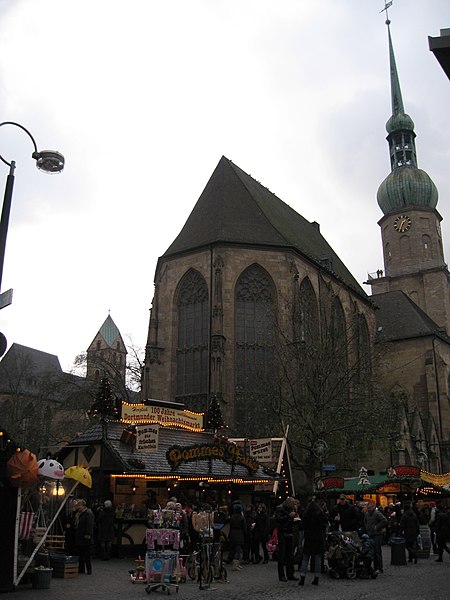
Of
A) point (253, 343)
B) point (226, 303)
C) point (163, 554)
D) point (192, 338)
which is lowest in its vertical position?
point (163, 554)

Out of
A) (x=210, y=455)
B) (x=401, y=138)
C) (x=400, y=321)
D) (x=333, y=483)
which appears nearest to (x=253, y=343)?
(x=333, y=483)

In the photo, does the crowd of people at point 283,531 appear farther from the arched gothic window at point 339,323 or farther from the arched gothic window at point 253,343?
the arched gothic window at point 339,323

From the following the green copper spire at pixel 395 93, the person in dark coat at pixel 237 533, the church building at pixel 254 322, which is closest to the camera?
the person in dark coat at pixel 237 533

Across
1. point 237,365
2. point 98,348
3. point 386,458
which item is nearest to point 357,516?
point 237,365

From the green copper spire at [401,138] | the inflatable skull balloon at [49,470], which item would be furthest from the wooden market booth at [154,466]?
the green copper spire at [401,138]

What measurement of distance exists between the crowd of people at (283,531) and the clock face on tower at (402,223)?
51119 mm

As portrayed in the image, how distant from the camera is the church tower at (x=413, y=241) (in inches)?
2448

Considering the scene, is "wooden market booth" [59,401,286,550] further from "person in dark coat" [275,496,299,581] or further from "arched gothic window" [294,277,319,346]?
"arched gothic window" [294,277,319,346]

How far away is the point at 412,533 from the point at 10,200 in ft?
40.8

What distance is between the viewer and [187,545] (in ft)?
50.0

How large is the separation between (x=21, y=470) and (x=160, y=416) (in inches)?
375

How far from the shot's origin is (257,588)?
36.7ft

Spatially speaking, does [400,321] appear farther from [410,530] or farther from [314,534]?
[314,534]

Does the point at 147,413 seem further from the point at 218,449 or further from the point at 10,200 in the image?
the point at 10,200
